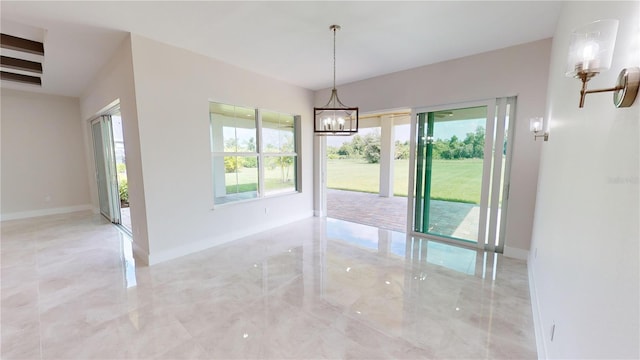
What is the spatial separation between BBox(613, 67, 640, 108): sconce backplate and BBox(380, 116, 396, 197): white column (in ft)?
25.1

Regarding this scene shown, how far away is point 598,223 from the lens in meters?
1.07

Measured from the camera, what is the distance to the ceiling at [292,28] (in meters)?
2.49

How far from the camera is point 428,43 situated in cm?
330

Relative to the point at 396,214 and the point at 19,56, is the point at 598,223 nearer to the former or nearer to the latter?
the point at 396,214

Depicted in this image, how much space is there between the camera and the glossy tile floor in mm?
1961

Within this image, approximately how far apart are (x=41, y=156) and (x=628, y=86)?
30.2 ft

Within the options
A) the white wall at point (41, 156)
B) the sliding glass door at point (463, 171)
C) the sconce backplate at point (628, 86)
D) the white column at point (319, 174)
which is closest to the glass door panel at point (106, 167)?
the white wall at point (41, 156)

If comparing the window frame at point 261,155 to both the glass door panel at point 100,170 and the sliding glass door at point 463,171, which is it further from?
the glass door panel at point 100,170

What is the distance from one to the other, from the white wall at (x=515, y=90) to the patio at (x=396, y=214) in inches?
21.7

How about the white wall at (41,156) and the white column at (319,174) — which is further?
the white column at (319,174)

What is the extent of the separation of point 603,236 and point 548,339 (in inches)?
47.4

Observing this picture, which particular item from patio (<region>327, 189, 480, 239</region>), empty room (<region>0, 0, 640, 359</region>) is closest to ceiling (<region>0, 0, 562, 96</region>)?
empty room (<region>0, 0, 640, 359</region>)

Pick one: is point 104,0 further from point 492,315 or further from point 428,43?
point 492,315

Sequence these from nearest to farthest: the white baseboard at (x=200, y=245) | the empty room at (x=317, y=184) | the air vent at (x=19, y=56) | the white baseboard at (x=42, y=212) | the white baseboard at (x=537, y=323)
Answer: the empty room at (x=317, y=184), the white baseboard at (x=537, y=323), the air vent at (x=19, y=56), the white baseboard at (x=200, y=245), the white baseboard at (x=42, y=212)
